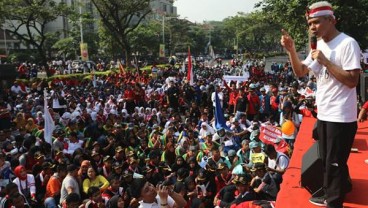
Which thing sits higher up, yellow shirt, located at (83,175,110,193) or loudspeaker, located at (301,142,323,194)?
loudspeaker, located at (301,142,323,194)

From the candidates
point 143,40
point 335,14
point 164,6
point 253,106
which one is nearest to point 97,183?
point 253,106

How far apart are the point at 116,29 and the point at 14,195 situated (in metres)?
27.2

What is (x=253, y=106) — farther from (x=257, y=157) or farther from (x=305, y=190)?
(x=305, y=190)

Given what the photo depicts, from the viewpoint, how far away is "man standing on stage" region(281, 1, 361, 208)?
2480 millimetres

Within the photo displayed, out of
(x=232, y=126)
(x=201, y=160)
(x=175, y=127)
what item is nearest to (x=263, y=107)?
(x=232, y=126)

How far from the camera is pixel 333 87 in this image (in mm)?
2594

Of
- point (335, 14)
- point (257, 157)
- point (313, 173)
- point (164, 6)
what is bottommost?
point (257, 157)

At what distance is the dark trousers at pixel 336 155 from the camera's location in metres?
2.64

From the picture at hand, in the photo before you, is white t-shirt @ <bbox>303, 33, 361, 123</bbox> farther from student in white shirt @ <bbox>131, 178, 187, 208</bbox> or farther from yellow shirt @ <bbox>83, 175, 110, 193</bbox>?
yellow shirt @ <bbox>83, 175, 110, 193</bbox>

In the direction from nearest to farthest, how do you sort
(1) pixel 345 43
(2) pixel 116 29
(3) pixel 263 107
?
(1) pixel 345 43 < (3) pixel 263 107 < (2) pixel 116 29

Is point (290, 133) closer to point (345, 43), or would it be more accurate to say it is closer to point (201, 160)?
point (201, 160)

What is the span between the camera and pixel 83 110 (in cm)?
1278

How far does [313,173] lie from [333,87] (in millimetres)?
790

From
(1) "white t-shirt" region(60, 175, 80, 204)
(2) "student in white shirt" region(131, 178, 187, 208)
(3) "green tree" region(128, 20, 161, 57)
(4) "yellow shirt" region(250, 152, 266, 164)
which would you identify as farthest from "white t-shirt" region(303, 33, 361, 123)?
(3) "green tree" region(128, 20, 161, 57)
